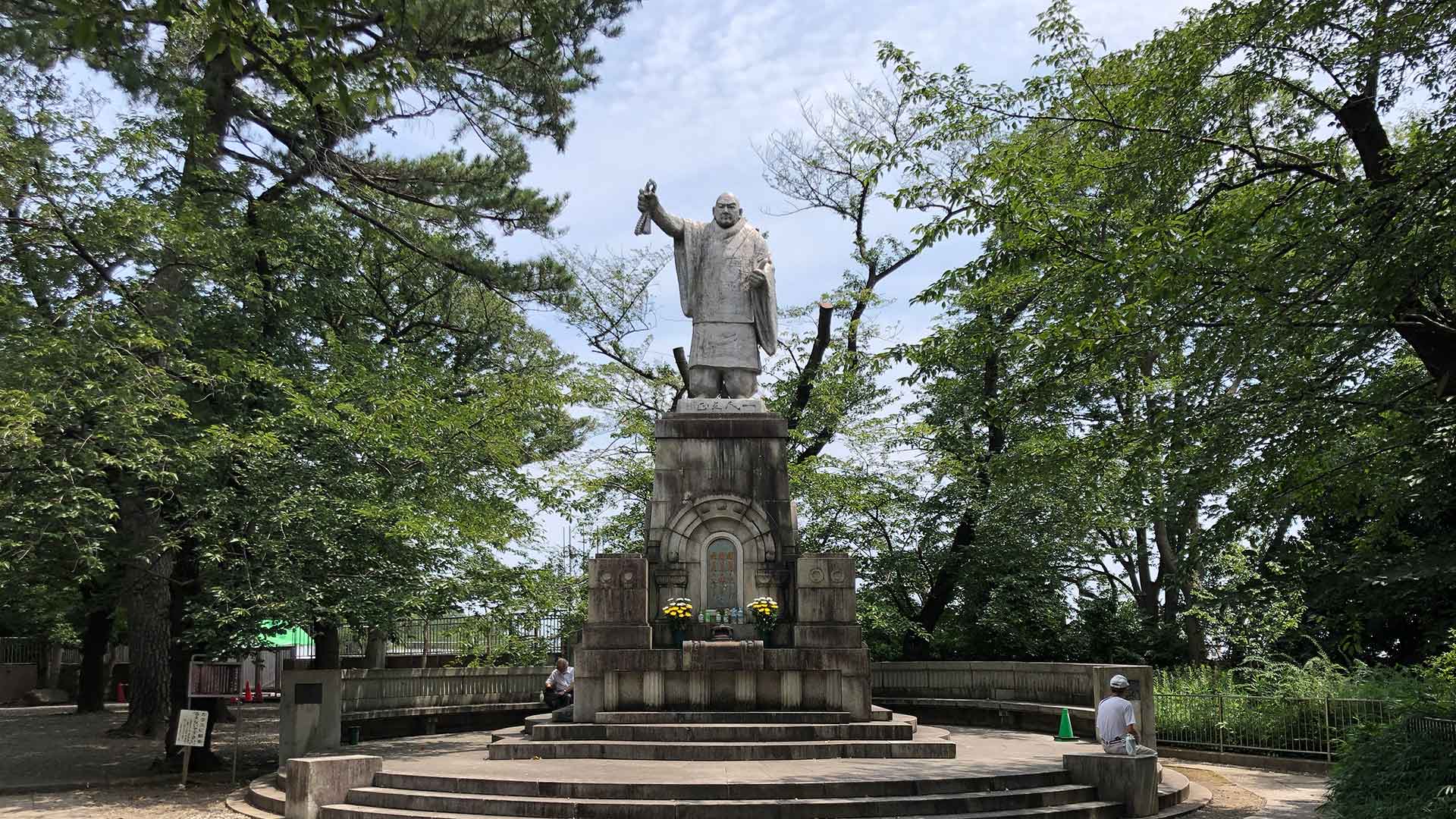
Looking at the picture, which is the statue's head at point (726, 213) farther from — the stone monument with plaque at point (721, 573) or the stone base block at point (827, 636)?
the stone base block at point (827, 636)

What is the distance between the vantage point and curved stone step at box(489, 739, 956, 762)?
13180 millimetres

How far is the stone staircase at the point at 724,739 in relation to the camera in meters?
13.2

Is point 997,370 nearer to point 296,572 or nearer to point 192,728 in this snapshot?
point 296,572

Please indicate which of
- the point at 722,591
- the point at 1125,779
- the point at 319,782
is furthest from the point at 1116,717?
the point at 319,782

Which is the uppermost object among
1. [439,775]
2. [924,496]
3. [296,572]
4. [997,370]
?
[997,370]

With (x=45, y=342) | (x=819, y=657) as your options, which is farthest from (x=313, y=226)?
(x=819, y=657)

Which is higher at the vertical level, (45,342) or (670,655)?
(45,342)

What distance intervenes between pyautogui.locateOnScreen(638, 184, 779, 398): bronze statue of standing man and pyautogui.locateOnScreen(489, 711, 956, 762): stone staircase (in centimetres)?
502

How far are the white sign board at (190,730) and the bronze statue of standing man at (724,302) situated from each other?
8018 mm

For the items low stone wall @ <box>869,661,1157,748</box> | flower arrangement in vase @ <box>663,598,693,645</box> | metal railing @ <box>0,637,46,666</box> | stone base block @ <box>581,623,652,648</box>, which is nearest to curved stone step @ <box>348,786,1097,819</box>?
stone base block @ <box>581,623,652,648</box>

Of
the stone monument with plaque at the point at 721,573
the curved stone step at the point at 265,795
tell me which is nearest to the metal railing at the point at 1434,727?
the stone monument with plaque at the point at 721,573

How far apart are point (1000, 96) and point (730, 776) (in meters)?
9.08

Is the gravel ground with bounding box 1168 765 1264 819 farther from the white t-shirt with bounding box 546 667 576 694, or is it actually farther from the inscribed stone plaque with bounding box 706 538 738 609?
the white t-shirt with bounding box 546 667 576 694

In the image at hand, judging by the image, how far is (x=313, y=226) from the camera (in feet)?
68.5
